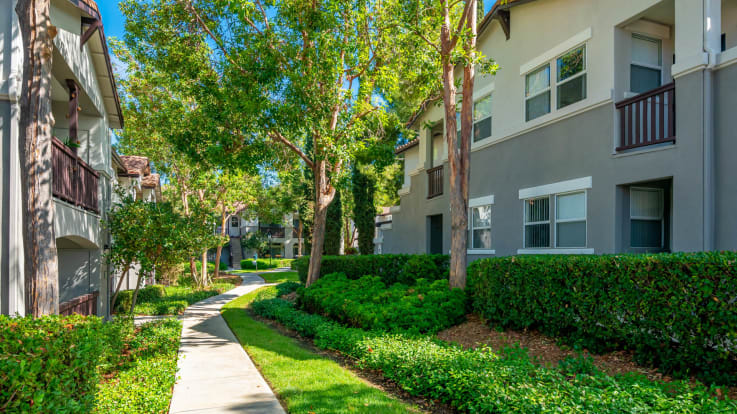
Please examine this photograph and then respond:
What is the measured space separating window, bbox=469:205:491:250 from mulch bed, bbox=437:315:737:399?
4.75m

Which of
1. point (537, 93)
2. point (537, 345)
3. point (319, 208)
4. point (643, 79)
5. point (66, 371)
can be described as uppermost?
point (537, 93)

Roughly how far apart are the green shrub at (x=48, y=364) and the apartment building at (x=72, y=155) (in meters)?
2.26

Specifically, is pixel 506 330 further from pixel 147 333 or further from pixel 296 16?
pixel 296 16

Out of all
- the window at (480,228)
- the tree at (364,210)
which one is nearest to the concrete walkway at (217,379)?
the window at (480,228)

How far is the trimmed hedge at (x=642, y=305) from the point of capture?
5.63 m

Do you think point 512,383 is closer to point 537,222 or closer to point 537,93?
point 537,222

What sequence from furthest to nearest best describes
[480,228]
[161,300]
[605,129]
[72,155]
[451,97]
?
1. [161,300]
2. [480,228]
3. [451,97]
4. [605,129]
5. [72,155]

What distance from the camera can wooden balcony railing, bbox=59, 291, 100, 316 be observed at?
966cm

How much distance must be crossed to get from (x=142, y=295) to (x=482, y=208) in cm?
1367

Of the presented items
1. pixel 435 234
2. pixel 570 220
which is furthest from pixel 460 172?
pixel 435 234

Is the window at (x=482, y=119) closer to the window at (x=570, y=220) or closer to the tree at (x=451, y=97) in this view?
the tree at (x=451, y=97)

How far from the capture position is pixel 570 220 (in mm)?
11305

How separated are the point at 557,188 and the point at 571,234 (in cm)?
120

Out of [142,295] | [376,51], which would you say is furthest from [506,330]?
[142,295]
